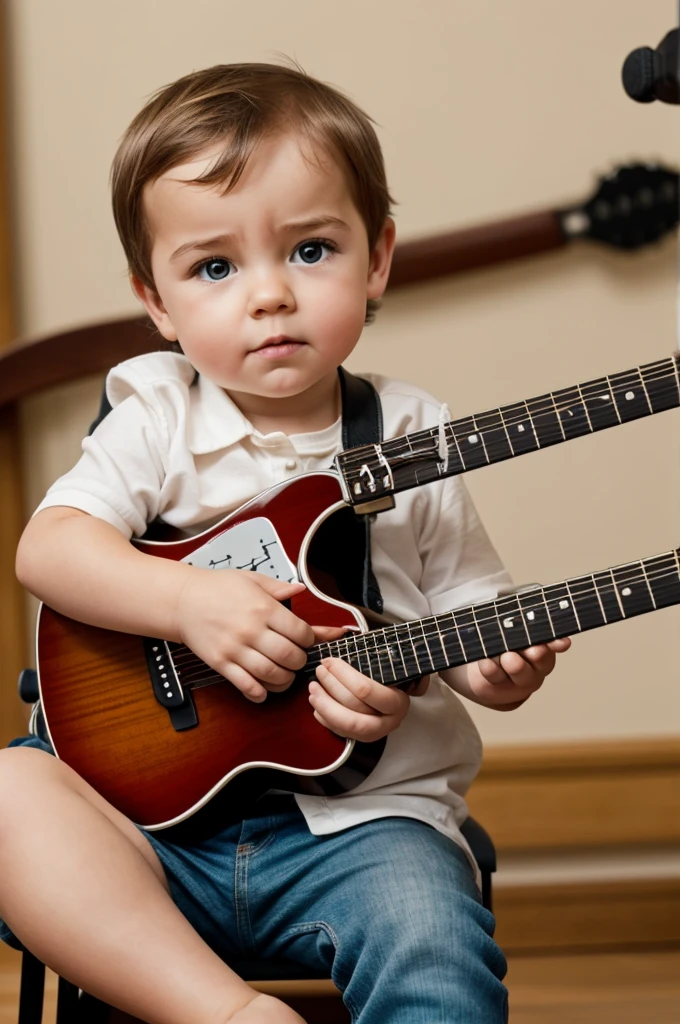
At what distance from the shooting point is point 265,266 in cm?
85

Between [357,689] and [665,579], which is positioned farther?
[357,689]

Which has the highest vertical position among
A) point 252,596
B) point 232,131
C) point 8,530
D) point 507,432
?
point 232,131

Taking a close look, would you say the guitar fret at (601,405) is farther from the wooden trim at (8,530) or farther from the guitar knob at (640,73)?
the wooden trim at (8,530)

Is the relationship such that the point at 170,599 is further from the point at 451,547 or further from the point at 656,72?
the point at 656,72

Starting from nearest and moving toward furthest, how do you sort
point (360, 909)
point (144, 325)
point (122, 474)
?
point (360, 909) → point (122, 474) → point (144, 325)

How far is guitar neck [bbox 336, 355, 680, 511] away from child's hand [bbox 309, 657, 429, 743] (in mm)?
123

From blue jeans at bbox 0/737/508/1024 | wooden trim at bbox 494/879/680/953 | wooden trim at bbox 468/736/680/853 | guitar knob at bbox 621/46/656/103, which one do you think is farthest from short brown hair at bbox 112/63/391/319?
wooden trim at bbox 494/879/680/953

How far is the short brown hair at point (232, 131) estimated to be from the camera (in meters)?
0.84

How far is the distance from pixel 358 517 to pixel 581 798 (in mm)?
937

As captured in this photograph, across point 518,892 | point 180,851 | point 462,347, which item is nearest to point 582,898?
point 518,892

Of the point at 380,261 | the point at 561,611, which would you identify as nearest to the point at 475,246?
the point at 380,261

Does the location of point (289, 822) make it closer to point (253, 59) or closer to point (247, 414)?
point (247, 414)

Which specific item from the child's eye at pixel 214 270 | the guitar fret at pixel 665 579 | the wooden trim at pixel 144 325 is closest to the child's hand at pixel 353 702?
the guitar fret at pixel 665 579

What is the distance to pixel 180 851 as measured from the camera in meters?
0.85
